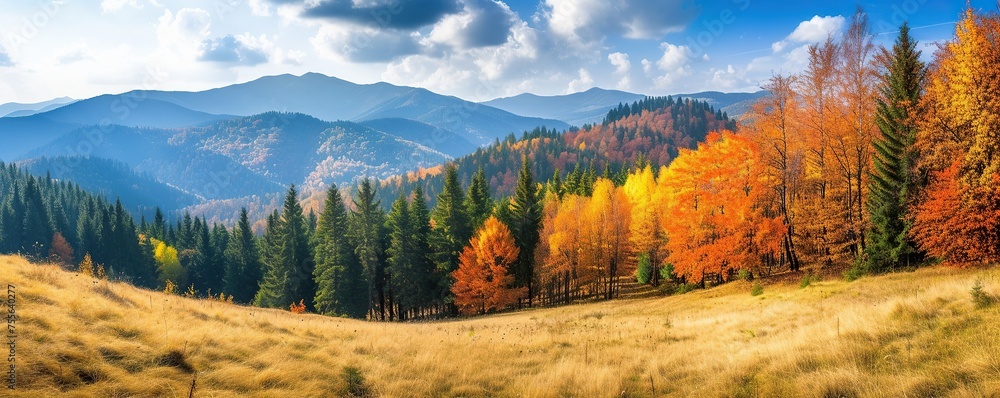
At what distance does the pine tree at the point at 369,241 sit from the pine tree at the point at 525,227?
1503 cm

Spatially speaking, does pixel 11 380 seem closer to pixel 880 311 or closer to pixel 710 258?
pixel 880 311

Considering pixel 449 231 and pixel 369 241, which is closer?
pixel 449 231

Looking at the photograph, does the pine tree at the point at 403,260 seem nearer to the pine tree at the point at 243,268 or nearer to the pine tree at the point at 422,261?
the pine tree at the point at 422,261

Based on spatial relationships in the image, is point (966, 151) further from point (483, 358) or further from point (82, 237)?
point (82, 237)

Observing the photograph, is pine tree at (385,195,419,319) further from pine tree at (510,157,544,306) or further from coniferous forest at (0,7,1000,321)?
pine tree at (510,157,544,306)

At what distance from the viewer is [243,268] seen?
75.4m

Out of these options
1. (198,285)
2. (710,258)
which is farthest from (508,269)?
(198,285)

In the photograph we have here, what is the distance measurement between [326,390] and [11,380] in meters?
4.63

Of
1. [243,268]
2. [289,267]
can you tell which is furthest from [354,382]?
[243,268]

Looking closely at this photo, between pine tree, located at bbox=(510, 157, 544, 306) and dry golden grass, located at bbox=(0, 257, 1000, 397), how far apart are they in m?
33.5

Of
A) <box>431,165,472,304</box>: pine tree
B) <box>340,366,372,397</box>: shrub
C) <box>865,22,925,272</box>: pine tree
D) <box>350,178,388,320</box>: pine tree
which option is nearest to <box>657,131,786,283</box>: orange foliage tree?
<box>865,22,925,272</box>: pine tree

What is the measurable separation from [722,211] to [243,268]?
73.2 metres

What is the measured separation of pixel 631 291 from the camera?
48.5m

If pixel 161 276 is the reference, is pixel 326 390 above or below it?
above
